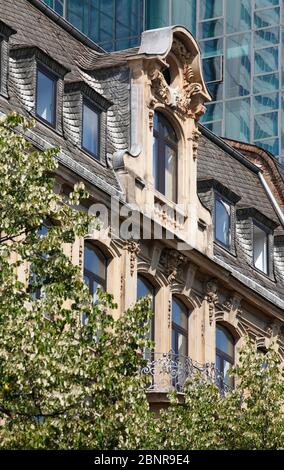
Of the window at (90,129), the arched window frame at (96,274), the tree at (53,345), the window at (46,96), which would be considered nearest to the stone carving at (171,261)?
the arched window frame at (96,274)

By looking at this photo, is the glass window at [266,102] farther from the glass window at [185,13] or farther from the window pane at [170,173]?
the window pane at [170,173]

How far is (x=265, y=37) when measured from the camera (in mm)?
100438

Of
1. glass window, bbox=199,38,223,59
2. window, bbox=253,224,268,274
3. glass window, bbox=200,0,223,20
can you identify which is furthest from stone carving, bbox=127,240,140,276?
glass window, bbox=200,0,223,20

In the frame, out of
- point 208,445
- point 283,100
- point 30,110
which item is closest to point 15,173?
point 208,445

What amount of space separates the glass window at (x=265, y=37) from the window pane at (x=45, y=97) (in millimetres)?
49476

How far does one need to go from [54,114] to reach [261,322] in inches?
464

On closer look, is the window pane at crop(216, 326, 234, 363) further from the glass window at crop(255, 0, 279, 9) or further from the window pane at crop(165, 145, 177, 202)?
the glass window at crop(255, 0, 279, 9)

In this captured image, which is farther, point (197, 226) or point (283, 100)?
point (283, 100)

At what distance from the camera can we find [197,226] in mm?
56312

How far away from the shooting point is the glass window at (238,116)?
9975 cm

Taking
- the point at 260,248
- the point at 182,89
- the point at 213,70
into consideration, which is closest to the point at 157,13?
the point at 213,70

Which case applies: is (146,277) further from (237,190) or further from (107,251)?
(237,190)

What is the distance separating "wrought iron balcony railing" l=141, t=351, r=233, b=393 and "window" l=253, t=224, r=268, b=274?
774 cm

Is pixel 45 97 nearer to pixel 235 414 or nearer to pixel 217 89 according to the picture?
pixel 235 414
